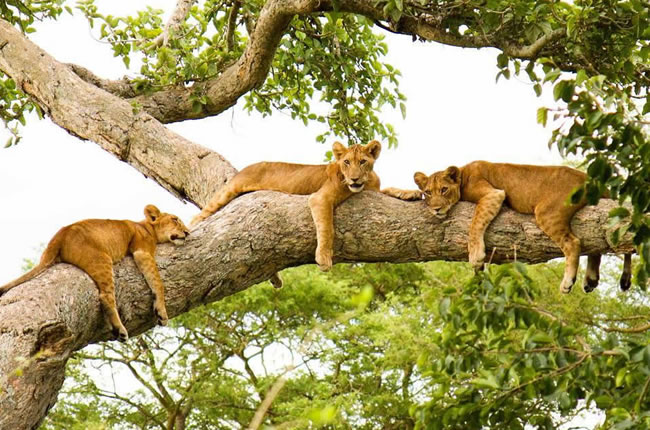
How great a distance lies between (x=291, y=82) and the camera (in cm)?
903

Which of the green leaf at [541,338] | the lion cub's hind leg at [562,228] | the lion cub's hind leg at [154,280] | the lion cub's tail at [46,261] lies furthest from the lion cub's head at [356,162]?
the green leaf at [541,338]

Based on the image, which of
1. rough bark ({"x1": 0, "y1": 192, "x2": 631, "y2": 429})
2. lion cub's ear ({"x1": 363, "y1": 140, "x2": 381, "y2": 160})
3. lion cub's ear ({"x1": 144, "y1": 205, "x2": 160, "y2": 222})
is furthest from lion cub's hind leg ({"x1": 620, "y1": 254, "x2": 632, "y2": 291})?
lion cub's ear ({"x1": 144, "y1": 205, "x2": 160, "y2": 222})

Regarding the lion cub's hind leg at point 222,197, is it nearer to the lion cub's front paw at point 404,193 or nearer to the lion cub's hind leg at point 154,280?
the lion cub's hind leg at point 154,280

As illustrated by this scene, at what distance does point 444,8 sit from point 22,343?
11.1 feet

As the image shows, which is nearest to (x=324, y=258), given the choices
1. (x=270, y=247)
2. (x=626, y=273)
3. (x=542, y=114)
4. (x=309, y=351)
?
(x=270, y=247)

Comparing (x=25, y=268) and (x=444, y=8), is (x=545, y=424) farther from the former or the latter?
(x=25, y=268)

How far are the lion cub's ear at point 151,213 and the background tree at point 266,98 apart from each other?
0.57 meters

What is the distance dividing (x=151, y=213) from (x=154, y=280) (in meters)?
0.96

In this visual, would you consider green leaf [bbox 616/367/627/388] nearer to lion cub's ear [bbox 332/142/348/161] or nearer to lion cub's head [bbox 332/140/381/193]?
lion cub's head [bbox 332/140/381/193]

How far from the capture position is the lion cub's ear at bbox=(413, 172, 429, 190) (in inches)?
254

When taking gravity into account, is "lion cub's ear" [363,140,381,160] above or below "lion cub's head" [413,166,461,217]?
above

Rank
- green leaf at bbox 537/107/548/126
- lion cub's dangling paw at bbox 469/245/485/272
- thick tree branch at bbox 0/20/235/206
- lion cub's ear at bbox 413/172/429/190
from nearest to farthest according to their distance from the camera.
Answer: green leaf at bbox 537/107/548/126 → lion cub's dangling paw at bbox 469/245/485/272 → lion cub's ear at bbox 413/172/429/190 → thick tree branch at bbox 0/20/235/206

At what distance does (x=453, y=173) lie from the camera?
6.37m

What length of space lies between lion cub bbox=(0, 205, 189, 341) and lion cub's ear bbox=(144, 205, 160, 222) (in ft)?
1.09
